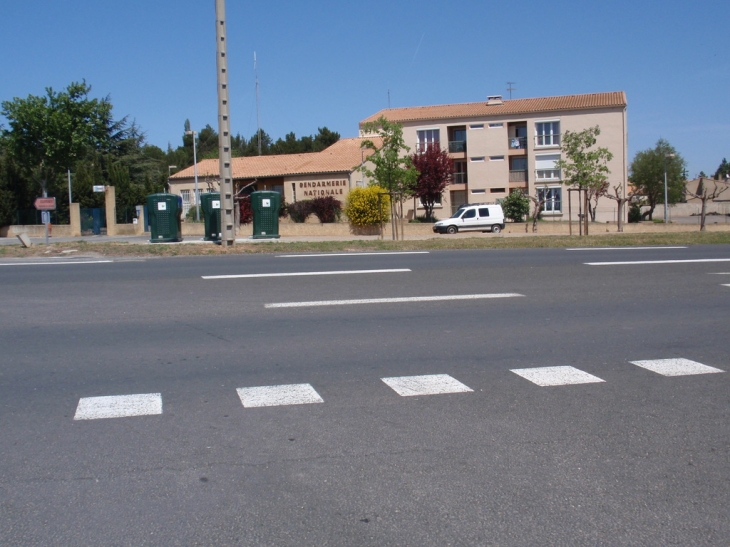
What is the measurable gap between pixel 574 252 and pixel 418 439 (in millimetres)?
13266

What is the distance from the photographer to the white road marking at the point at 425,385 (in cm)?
613

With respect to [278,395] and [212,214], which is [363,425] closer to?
[278,395]

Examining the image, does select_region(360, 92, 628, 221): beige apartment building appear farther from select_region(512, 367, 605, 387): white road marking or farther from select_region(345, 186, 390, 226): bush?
select_region(512, 367, 605, 387): white road marking

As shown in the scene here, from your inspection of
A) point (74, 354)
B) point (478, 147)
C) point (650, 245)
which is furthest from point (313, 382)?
point (478, 147)

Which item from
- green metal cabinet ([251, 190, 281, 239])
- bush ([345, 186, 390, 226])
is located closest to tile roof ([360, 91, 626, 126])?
bush ([345, 186, 390, 226])

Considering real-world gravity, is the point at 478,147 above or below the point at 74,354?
above

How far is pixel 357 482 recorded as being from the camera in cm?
431

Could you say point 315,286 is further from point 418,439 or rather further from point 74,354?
point 418,439

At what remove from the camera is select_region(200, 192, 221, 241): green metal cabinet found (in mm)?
25438

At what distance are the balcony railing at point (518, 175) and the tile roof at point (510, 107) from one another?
14.3 feet

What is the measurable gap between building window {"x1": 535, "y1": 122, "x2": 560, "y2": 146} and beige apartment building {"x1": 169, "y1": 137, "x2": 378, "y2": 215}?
1293cm

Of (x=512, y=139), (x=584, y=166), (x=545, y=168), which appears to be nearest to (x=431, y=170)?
(x=512, y=139)

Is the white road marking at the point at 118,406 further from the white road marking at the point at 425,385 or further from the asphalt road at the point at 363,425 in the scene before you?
the white road marking at the point at 425,385

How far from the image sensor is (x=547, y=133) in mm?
54375
